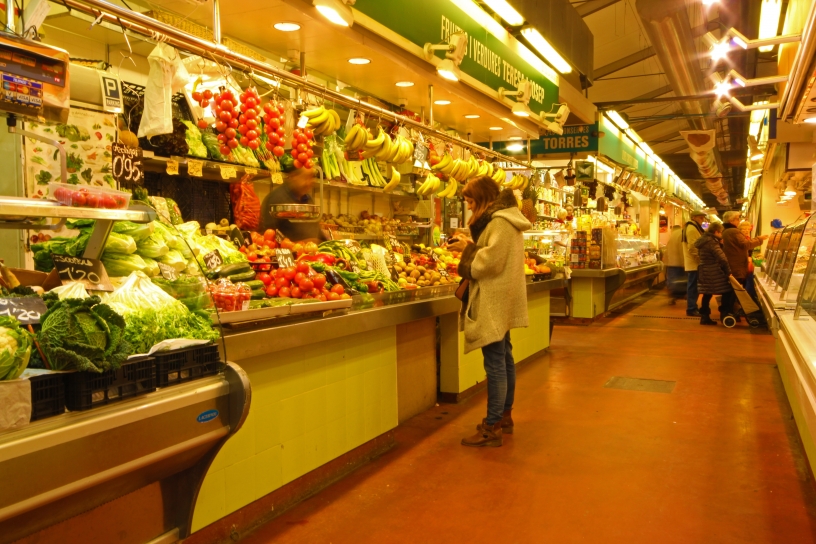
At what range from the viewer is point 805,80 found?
16.3 ft

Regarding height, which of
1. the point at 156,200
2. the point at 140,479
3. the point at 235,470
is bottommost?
the point at 235,470

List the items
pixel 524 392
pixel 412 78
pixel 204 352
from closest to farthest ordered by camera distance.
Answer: pixel 204 352 → pixel 524 392 → pixel 412 78

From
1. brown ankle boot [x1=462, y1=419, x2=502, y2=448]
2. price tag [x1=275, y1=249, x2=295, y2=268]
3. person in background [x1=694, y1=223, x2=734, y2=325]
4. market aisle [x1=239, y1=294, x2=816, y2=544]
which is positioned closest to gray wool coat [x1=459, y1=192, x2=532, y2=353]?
brown ankle boot [x1=462, y1=419, x2=502, y2=448]

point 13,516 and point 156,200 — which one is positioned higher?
point 156,200

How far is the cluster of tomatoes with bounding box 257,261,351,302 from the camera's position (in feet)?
12.6

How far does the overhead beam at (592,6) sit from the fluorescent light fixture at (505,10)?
457 centimetres

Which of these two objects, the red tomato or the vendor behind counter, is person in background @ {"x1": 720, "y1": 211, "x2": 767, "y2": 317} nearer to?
the vendor behind counter

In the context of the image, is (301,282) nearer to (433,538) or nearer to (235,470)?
(235,470)

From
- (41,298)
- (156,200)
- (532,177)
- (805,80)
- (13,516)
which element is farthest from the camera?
(532,177)

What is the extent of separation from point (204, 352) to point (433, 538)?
1.47 meters

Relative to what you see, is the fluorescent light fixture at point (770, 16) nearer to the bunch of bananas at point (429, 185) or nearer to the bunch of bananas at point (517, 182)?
the bunch of bananas at point (517, 182)

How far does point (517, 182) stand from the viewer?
9.44m

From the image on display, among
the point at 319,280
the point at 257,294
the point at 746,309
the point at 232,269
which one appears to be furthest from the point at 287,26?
the point at 746,309

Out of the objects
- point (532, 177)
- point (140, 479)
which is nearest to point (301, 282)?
point (140, 479)
